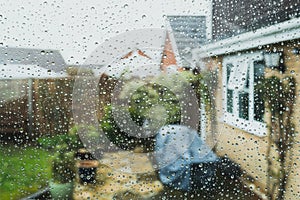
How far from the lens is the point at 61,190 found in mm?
1215

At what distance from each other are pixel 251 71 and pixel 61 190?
960 mm

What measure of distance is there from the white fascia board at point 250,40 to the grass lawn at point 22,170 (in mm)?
801

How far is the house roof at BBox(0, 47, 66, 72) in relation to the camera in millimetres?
1152

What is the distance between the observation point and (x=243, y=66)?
4.29 ft

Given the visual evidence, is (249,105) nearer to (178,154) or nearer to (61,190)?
(178,154)

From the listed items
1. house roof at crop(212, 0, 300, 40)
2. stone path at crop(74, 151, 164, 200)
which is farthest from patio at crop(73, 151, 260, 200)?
house roof at crop(212, 0, 300, 40)

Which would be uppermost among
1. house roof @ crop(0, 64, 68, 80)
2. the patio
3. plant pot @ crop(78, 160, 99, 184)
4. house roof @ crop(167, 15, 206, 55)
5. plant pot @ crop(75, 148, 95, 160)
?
house roof @ crop(167, 15, 206, 55)

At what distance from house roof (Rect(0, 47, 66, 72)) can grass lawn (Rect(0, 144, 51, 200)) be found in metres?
0.34

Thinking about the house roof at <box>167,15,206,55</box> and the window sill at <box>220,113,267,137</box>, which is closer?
the house roof at <box>167,15,206,55</box>

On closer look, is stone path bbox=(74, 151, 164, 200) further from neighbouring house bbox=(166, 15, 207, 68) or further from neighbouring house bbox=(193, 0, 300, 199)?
neighbouring house bbox=(166, 15, 207, 68)

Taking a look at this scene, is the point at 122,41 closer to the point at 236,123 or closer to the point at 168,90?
the point at 168,90

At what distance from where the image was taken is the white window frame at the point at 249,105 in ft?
4.24

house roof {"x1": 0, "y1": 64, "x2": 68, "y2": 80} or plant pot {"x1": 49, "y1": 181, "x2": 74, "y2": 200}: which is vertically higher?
house roof {"x1": 0, "y1": 64, "x2": 68, "y2": 80}

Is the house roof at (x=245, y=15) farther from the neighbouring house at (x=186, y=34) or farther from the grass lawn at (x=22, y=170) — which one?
the grass lawn at (x=22, y=170)
